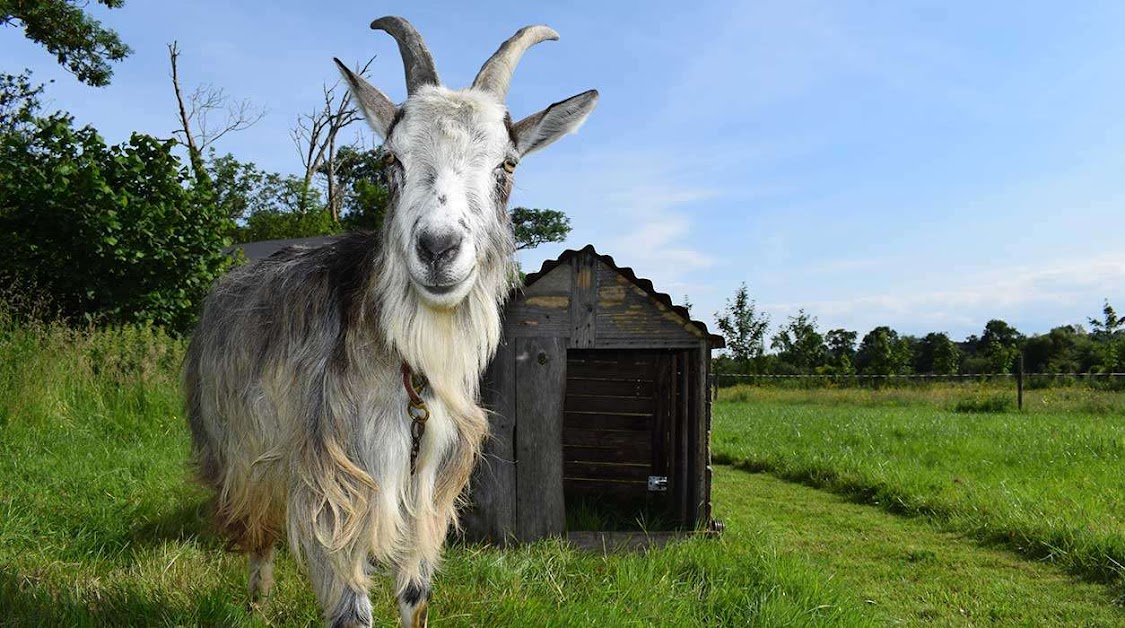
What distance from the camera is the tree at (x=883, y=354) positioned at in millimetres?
37719

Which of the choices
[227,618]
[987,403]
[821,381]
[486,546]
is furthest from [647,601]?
[821,381]

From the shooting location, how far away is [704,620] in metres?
3.85

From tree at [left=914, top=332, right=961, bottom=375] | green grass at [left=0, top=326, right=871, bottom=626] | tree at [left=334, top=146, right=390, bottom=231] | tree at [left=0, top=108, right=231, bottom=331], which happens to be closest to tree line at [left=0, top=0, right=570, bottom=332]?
tree at [left=0, top=108, right=231, bottom=331]

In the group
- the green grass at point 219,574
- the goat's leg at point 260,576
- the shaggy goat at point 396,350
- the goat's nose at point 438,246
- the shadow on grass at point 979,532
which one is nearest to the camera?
the goat's nose at point 438,246

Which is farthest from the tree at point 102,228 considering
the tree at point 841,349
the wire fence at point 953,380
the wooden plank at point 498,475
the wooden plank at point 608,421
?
the tree at point 841,349

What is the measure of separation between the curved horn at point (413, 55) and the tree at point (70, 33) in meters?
13.9

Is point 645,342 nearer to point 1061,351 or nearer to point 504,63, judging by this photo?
point 504,63

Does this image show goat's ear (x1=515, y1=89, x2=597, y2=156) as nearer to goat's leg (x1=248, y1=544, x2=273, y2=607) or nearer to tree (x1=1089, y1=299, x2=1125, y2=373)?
goat's leg (x1=248, y1=544, x2=273, y2=607)

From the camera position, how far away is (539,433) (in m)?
5.24

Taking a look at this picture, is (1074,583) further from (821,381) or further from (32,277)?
(821,381)

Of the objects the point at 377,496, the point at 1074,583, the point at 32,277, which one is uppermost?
the point at 32,277

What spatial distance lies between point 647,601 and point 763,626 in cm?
53

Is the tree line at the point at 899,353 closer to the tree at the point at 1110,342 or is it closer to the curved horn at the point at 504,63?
the tree at the point at 1110,342

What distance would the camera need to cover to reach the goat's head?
2.51 meters
